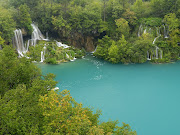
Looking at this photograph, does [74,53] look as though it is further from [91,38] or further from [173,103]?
[173,103]

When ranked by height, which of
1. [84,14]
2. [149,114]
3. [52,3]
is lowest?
[149,114]

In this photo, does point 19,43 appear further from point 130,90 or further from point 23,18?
point 130,90

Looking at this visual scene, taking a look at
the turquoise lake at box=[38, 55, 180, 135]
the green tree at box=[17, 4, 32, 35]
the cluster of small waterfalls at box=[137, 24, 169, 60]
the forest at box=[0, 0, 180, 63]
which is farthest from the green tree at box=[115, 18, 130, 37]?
the green tree at box=[17, 4, 32, 35]

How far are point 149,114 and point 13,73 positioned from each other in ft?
39.1

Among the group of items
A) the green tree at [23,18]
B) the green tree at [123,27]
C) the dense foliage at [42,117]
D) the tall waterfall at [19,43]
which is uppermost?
the green tree at [23,18]

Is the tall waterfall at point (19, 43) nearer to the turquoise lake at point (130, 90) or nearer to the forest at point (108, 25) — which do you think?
the forest at point (108, 25)

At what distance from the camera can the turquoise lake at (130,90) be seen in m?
15.4

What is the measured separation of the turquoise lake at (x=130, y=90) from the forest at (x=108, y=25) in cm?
259

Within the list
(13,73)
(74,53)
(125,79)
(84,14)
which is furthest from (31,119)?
(84,14)

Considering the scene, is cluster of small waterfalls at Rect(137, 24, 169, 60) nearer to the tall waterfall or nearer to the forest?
the forest

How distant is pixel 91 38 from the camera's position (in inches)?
1451

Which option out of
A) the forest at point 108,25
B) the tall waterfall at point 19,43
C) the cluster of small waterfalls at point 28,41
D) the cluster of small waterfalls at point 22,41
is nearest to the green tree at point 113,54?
the forest at point 108,25

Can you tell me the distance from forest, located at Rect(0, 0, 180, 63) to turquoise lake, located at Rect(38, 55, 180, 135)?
2.59 meters

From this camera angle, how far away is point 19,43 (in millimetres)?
30797
